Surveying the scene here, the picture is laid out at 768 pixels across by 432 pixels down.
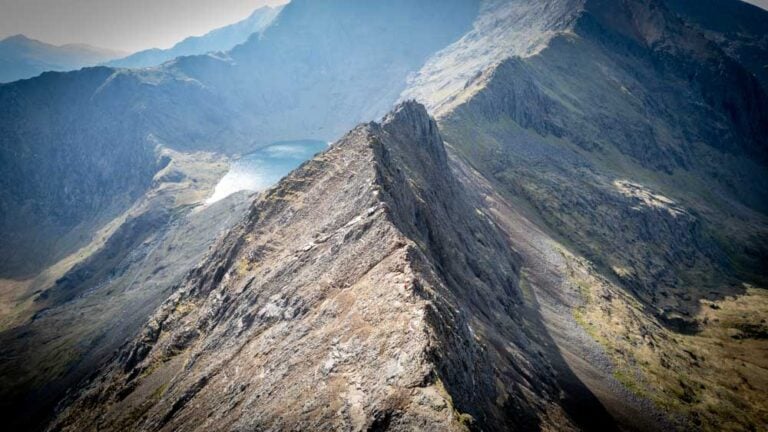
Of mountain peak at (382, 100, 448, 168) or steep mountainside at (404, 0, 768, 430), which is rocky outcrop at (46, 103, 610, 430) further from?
steep mountainside at (404, 0, 768, 430)

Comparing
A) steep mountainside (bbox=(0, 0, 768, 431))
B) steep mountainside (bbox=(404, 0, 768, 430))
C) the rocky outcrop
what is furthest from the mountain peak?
steep mountainside (bbox=(404, 0, 768, 430))

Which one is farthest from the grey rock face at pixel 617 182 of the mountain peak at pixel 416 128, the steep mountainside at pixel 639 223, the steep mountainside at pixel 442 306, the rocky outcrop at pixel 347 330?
the rocky outcrop at pixel 347 330

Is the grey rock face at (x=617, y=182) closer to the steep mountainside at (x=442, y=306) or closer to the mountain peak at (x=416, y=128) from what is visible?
the steep mountainside at (x=442, y=306)

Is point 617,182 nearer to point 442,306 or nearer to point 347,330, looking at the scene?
point 442,306

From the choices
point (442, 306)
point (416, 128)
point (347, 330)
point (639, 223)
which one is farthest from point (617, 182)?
point (347, 330)

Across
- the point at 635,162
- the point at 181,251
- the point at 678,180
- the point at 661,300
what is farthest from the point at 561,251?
the point at 181,251

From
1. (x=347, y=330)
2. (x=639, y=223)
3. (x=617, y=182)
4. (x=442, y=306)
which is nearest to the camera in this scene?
(x=347, y=330)

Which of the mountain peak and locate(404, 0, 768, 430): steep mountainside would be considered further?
the mountain peak

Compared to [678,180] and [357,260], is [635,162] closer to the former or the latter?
[678,180]
